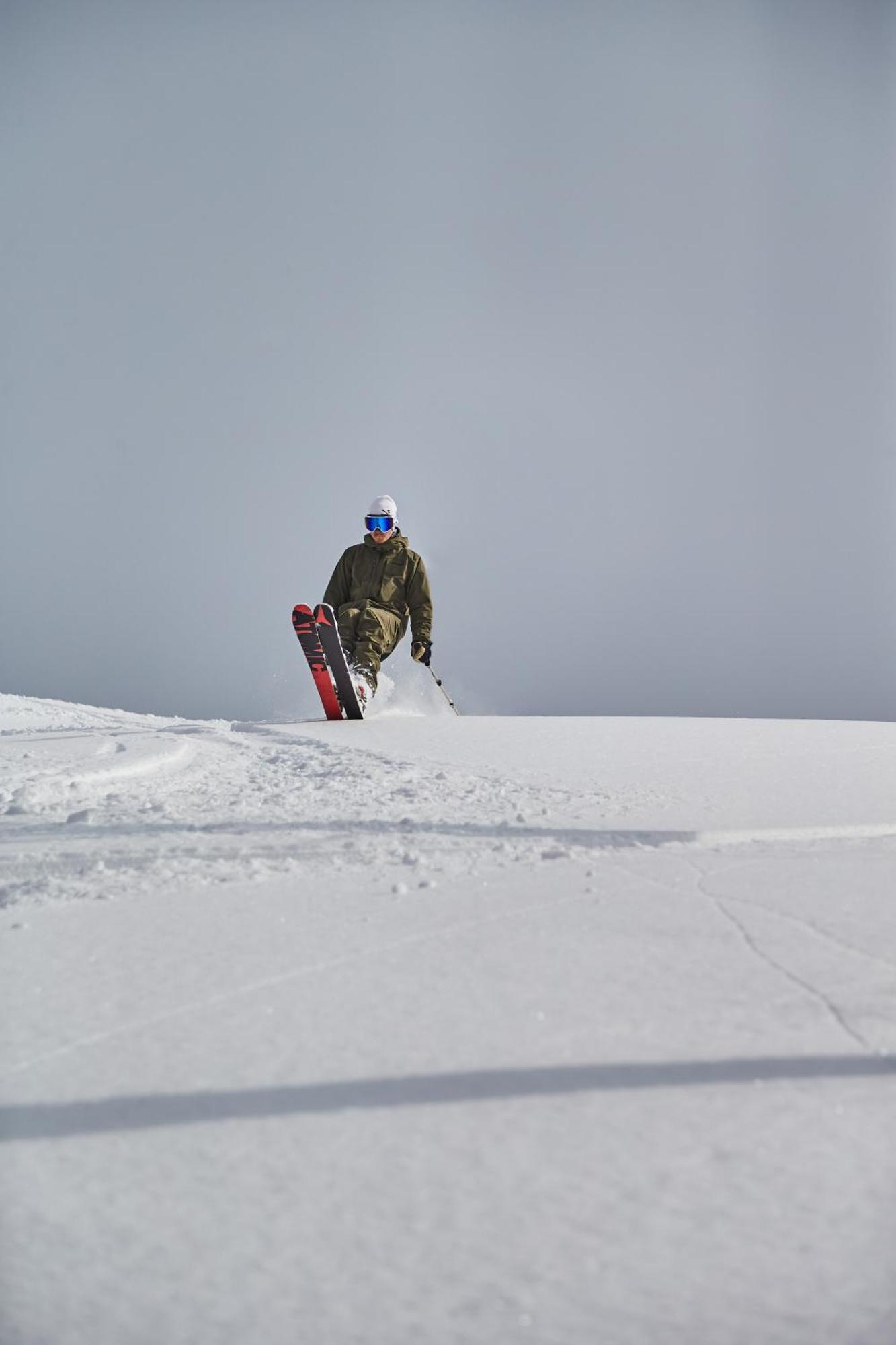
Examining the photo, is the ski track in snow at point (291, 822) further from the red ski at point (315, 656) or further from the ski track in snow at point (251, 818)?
the red ski at point (315, 656)

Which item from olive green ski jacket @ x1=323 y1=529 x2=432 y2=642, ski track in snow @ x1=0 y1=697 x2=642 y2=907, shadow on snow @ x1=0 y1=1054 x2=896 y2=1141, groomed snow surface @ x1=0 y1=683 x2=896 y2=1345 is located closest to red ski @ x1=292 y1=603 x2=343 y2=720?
olive green ski jacket @ x1=323 y1=529 x2=432 y2=642

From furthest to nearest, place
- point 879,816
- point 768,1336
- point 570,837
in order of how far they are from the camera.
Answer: point 879,816 → point 570,837 → point 768,1336

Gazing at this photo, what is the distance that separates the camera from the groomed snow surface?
77 centimetres

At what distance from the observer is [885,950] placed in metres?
1.55

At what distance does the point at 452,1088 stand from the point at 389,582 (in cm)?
680

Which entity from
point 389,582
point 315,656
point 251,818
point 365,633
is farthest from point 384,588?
point 251,818

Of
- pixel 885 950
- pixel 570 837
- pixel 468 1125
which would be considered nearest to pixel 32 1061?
pixel 468 1125

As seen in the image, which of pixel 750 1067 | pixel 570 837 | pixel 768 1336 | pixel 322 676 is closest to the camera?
pixel 768 1336

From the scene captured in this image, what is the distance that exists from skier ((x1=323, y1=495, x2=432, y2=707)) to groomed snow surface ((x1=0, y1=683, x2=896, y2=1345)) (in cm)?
510

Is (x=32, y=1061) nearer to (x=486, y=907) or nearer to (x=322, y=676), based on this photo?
(x=486, y=907)

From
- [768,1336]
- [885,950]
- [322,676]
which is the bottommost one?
[768,1336]

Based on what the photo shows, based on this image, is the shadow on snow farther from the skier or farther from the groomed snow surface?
the skier

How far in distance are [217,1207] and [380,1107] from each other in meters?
0.22

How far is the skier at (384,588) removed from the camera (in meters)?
7.62
